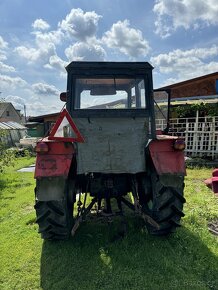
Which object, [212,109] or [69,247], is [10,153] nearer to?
[69,247]

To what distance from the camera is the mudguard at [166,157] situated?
11.7 feet

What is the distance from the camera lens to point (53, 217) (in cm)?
358

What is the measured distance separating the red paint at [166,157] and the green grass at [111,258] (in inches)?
39.3

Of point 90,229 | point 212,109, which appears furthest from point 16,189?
point 212,109

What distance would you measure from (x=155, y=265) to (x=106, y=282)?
0.61m

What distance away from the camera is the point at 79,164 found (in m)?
3.61

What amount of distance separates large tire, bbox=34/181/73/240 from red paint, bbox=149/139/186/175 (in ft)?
4.08

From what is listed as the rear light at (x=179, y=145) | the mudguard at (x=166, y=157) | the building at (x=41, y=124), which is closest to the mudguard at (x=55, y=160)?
the mudguard at (x=166, y=157)

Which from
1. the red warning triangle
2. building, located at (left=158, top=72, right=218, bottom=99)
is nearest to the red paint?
the red warning triangle

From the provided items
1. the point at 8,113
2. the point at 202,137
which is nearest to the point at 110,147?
the point at 202,137

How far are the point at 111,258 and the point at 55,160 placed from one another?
1.37 meters

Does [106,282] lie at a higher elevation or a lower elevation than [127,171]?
lower

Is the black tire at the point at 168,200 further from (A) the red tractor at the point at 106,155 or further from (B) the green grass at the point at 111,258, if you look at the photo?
(B) the green grass at the point at 111,258

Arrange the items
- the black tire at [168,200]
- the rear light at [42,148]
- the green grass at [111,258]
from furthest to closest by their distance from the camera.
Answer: the black tire at [168,200]
the rear light at [42,148]
the green grass at [111,258]
